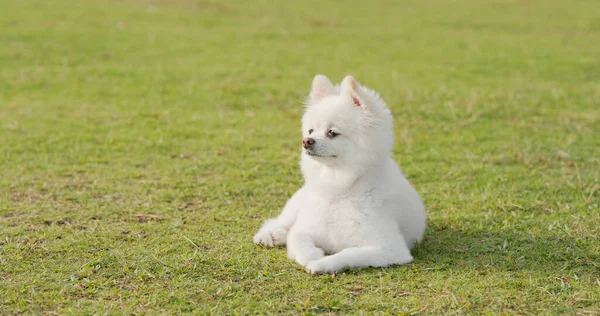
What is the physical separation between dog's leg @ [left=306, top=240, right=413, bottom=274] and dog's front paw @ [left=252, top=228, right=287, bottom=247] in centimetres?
72

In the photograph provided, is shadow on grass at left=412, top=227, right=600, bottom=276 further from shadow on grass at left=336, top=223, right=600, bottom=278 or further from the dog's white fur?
the dog's white fur

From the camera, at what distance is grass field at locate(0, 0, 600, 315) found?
5.43 metres

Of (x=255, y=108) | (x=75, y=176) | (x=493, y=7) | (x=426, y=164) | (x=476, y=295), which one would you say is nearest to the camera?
(x=476, y=295)

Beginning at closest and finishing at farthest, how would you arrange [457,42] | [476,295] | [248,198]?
[476,295] → [248,198] → [457,42]

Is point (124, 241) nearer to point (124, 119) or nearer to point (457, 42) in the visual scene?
point (124, 119)

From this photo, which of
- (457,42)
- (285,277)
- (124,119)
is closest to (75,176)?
(124,119)

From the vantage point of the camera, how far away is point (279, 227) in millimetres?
6480

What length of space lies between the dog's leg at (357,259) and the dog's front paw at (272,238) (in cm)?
72

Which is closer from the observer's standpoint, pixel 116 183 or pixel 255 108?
pixel 116 183

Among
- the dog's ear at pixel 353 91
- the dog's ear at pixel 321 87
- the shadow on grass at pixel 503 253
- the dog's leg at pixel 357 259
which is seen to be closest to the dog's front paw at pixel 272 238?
the dog's leg at pixel 357 259

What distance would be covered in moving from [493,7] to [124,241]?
20116 mm

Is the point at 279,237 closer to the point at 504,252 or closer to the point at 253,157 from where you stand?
the point at 504,252

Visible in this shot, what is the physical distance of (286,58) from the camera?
15992 millimetres

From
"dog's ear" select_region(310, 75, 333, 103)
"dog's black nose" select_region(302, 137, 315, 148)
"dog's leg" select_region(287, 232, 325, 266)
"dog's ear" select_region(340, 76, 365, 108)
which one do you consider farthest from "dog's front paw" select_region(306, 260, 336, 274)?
"dog's ear" select_region(310, 75, 333, 103)
